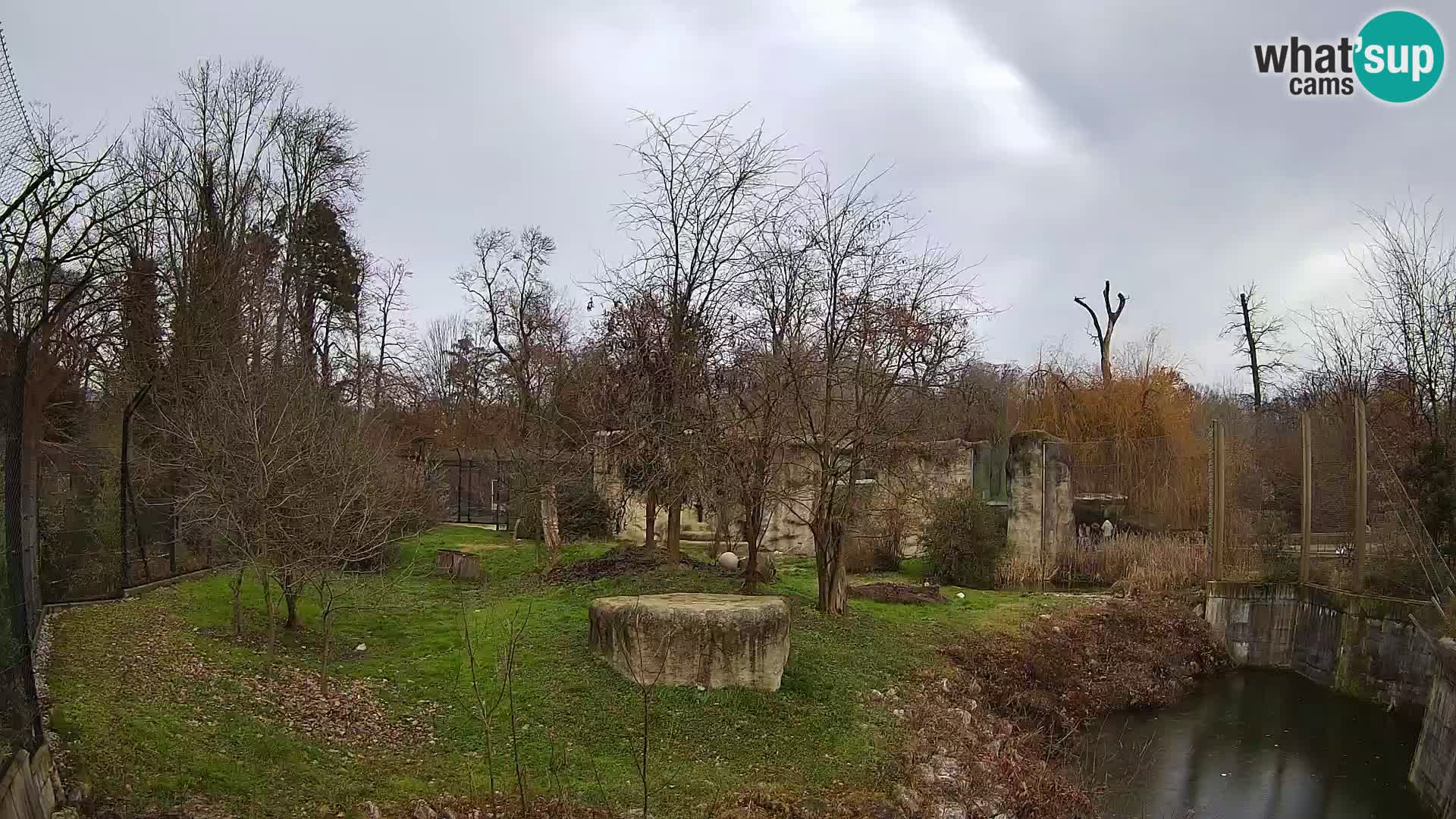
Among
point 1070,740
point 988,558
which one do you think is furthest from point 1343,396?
point 1070,740

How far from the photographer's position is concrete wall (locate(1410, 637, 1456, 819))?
8383 mm

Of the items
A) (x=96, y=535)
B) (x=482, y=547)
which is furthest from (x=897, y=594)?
(x=96, y=535)

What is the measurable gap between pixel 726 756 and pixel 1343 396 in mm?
14529

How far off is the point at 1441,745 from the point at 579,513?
16.5 metres

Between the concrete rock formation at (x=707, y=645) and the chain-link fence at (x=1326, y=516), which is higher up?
the chain-link fence at (x=1326, y=516)

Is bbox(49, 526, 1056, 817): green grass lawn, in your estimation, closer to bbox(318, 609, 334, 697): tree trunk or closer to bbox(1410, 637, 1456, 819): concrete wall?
bbox(318, 609, 334, 697): tree trunk

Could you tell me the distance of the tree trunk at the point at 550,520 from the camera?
56.2 feet

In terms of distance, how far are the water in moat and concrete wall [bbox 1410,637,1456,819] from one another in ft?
0.95

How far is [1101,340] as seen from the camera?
31641 millimetres

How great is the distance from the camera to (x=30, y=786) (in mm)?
4887

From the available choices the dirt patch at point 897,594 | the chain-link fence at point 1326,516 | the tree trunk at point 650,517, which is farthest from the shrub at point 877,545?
the chain-link fence at point 1326,516

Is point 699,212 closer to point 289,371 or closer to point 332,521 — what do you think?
point 332,521

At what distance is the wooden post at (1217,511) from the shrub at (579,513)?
12.0 metres

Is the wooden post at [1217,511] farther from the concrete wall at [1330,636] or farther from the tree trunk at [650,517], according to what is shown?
the tree trunk at [650,517]
